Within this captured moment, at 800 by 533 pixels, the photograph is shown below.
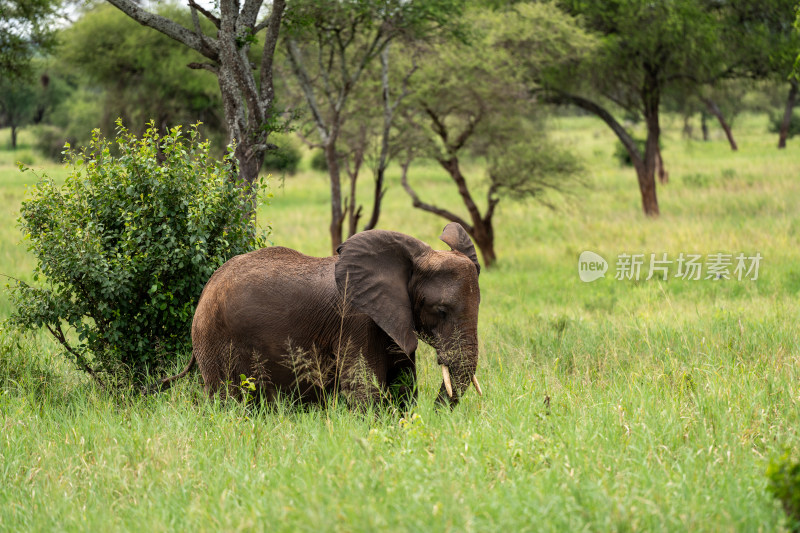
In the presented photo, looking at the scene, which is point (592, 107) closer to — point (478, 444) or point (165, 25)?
point (165, 25)

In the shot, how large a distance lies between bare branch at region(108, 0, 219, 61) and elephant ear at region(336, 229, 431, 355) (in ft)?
13.0

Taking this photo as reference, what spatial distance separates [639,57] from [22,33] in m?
14.3

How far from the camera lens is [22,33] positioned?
1606cm

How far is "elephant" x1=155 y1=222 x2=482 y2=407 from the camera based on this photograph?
5891mm

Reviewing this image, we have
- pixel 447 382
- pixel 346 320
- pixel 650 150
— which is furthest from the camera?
pixel 650 150

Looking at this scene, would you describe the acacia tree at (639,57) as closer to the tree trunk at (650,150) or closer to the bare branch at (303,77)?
the tree trunk at (650,150)

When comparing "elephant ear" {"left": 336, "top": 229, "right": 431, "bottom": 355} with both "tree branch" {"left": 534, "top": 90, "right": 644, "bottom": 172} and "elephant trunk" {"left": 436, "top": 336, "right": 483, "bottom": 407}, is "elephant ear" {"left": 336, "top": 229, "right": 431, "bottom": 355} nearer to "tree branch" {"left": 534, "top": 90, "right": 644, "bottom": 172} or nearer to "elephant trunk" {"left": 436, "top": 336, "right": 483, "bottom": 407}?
"elephant trunk" {"left": 436, "top": 336, "right": 483, "bottom": 407}

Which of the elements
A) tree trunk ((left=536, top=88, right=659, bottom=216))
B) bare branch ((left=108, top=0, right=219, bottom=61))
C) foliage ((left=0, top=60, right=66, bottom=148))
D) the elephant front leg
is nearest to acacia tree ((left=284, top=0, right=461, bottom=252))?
bare branch ((left=108, top=0, right=219, bottom=61))

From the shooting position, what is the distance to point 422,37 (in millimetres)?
14305

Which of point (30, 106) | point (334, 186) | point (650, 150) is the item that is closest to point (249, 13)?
point (334, 186)

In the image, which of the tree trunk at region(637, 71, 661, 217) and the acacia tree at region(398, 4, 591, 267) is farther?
the tree trunk at region(637, 71, 661, 217)

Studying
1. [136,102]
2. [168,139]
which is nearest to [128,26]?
[136,102]

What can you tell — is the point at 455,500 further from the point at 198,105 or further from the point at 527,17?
the point at 198,105

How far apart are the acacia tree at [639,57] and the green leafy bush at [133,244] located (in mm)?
12259
